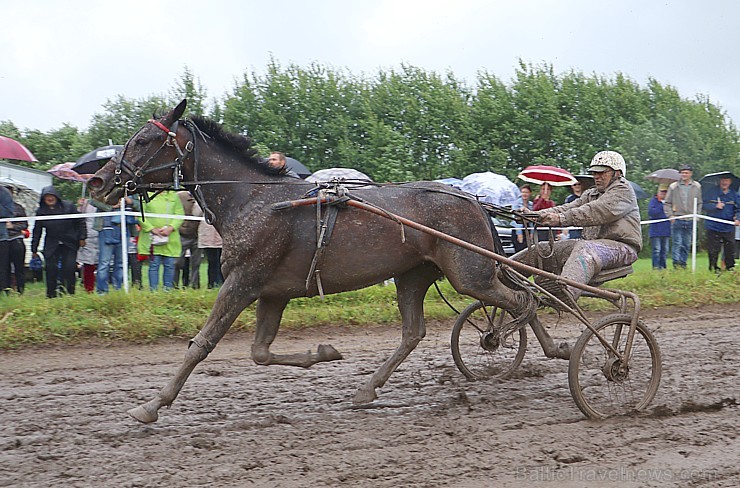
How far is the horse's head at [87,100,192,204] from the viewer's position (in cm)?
568

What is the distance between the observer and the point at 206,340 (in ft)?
18.3

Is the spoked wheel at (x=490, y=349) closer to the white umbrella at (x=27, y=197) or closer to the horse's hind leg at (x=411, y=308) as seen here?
the horse's hind leg at (x=411, y=308)

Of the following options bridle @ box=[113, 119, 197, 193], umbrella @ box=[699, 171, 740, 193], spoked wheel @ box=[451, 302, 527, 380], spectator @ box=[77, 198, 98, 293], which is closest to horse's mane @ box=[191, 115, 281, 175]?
bridle @ box=[113, 119, 197, 193]

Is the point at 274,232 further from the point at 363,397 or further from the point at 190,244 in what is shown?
the point at 190,244

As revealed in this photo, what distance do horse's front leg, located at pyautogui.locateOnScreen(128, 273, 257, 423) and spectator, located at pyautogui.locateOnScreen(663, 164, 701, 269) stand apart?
9501mm

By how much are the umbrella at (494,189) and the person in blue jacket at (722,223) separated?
3.39 meters

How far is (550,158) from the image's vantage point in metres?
23.8

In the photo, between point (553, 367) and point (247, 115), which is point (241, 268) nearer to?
point (553, 367)

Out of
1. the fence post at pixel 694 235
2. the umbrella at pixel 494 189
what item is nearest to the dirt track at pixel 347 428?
the fence post at pixel 694 235

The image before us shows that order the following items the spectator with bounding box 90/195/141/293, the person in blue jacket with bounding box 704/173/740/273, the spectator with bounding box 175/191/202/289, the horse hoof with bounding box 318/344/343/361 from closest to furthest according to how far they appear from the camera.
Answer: the horse hoof with bounding box 318/344/343/361, the spectator with bounding box 90/195/141/293, the spectator with bounding box 175/191/202/289, the person in blue jacket with bounding box 704/173/740/273

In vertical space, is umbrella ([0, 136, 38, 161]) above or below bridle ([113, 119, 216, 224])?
above

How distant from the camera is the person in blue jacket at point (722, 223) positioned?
1308cm

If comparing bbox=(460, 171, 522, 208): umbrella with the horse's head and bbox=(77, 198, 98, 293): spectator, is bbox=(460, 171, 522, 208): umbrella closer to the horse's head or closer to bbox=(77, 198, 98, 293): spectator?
bbox=(77, 198, 98, 293): spectator

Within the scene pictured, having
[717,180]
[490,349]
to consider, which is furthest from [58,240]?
[717,180]
